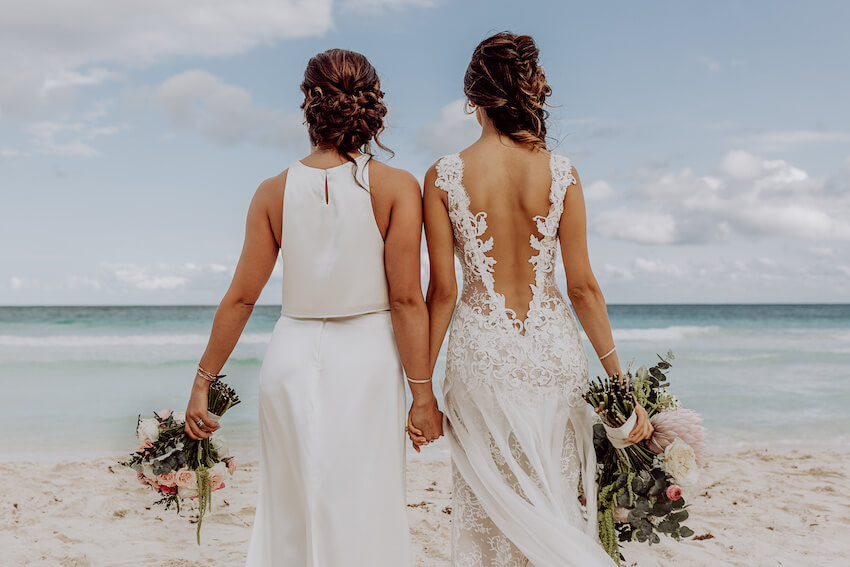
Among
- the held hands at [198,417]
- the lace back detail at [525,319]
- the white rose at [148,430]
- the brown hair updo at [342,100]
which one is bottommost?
the white rose at [148,430]

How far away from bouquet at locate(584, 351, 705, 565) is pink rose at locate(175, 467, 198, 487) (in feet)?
5.89

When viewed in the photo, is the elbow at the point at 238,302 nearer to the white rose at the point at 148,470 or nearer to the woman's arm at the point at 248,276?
the woman's arm at the point at 248,276

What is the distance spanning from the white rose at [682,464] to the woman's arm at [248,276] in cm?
170

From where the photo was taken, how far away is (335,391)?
269 cm

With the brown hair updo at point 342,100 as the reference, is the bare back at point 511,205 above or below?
below

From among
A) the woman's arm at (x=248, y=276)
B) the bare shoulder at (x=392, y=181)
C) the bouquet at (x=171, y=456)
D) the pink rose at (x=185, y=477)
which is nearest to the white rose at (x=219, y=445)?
the bouquet at (x=171, y=456)

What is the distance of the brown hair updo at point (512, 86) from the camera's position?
2.78 m

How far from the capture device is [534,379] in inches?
109

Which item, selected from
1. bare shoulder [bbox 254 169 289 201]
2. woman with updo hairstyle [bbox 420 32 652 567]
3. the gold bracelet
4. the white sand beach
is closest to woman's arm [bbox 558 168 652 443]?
woman with updo hairstyle [bbox 420 32 652 567]

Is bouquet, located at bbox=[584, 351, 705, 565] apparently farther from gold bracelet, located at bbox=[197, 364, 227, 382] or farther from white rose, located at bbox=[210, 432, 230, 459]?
white rose, located at bbox=[210, 432, 230, 459]

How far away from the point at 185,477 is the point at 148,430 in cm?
27

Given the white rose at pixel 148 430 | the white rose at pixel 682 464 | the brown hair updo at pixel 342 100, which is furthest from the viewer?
the white rose at pixel 148 430

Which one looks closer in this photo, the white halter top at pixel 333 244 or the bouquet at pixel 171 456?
the white halter top at pixel 333 244

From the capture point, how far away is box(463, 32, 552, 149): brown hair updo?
9.11ft
